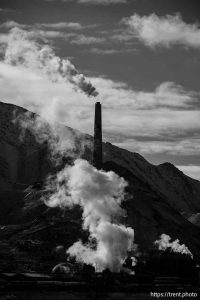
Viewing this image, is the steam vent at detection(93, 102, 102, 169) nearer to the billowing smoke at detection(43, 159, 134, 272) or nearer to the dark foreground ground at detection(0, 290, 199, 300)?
the billowing smoke at detection(43, 159, 134, 272)

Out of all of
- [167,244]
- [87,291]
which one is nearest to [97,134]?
[167,244]

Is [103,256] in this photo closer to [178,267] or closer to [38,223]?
[178,267]

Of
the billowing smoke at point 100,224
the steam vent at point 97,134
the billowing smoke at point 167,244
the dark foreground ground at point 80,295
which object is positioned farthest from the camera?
the steam vent at point 97,134

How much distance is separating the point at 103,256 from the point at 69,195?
212 ft

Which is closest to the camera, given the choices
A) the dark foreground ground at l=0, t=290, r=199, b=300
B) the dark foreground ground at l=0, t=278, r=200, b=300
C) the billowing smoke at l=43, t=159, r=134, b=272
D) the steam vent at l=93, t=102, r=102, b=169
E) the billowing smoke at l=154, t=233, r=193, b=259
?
the dark foreground ground at l=0, t=290, r=199, b=300

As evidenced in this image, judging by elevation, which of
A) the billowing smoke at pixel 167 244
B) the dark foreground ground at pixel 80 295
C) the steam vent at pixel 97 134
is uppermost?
the steam vent at pixel 97 134

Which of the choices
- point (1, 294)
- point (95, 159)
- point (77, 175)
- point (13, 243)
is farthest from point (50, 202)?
point (1, 294)

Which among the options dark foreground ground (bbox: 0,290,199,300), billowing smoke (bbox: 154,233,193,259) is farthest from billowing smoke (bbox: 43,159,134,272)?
dark foreground ground (bbox: 0,290,199,300)

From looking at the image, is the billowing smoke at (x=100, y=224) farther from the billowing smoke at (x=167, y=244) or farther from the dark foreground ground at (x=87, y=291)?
the dark foreground ground at (x=87, y=291)

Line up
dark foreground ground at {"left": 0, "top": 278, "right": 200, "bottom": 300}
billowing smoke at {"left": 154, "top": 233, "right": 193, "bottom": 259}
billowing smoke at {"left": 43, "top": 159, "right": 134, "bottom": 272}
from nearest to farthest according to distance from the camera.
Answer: dark foreground ground at {"left": 0, "top": 278, "right": 200, "bottom": 300}, billowing smoke at {"left": 43, "top": 159, "right": 134, "bottom": 272}, billowing smoke at {"left": 154, "top": 233, "right": 193, "bottom": 259}

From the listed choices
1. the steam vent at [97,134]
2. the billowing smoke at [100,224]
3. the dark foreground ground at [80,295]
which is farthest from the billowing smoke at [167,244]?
the dark foreground ground at [80,295]

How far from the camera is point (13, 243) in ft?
404

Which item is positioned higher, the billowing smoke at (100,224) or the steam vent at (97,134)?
the steam vent at (97,134)

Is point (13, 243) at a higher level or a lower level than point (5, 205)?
lower
